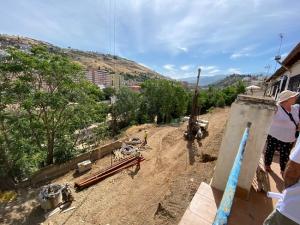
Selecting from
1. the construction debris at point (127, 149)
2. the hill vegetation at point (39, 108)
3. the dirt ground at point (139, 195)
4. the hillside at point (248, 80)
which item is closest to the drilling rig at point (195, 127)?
the dirt ground at point (139, 195)

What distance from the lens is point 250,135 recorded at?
2.06 metres

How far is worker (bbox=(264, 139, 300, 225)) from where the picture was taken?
1.12m

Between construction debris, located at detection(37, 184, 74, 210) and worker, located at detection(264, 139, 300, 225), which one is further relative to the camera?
construction debris, located at detection(37, 184, 74, 210)

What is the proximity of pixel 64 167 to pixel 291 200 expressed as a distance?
41.3 feet

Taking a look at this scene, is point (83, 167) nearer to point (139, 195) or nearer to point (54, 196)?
point (54, 196)

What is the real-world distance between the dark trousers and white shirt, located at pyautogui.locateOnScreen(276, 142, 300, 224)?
2167mm

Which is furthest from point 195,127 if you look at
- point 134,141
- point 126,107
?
point 126,107

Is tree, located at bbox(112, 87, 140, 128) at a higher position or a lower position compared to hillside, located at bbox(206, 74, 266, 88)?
lower

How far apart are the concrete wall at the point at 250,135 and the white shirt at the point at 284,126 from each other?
1175mm

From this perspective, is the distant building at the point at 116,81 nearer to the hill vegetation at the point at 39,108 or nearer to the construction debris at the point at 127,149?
the construction debris at the point at 127,149

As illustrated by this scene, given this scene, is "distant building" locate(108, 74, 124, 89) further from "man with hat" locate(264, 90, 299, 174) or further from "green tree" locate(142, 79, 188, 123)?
"man with hat" locate(264, 90, 299, 174)

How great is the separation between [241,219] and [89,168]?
10801 millimetres

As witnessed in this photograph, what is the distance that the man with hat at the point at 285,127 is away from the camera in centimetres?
299

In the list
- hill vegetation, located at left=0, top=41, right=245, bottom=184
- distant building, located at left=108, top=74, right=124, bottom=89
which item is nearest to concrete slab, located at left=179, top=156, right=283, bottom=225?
hill vegetation, located at left=0, top=41, right=245, bottom=184
